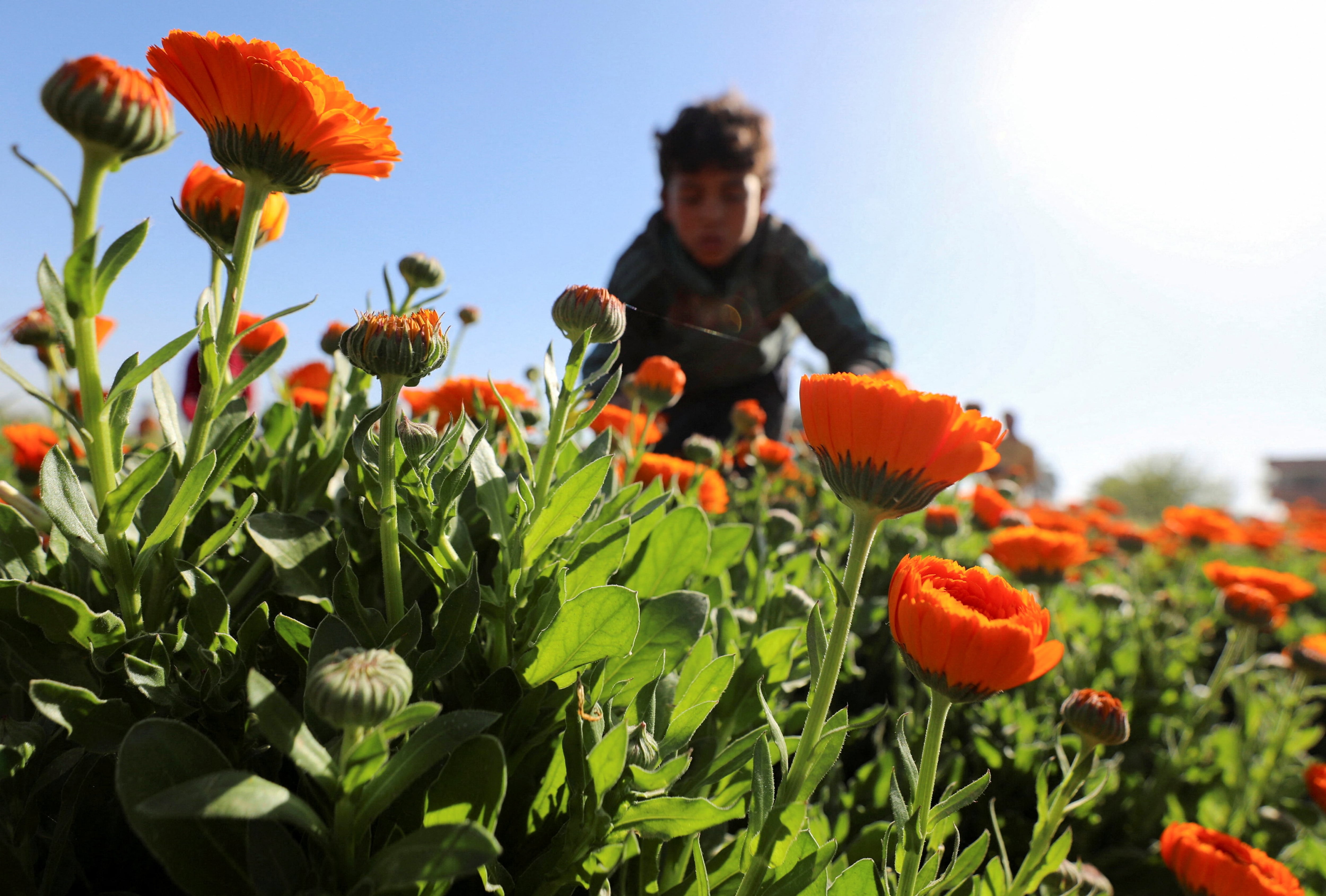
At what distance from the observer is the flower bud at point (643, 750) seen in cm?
60

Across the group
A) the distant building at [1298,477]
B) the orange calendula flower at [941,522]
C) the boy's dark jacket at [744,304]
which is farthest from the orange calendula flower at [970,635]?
the distant building at [1298,477]

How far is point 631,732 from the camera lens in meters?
0.61

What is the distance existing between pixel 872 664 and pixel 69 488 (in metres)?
1.56

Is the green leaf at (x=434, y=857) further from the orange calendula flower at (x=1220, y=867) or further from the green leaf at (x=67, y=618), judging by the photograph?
the orange calendula flower at (x=1220, y=867)

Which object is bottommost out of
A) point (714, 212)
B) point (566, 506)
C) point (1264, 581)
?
point (1264, 581)

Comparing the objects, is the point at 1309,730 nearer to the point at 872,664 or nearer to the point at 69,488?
the point at 872,664

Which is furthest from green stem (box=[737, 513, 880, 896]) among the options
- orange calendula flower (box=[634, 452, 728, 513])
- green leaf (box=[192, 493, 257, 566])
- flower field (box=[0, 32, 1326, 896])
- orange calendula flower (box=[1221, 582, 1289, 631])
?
orange calendula flower (box=[1221, 582, 1289, 631])

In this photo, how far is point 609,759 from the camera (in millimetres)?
571

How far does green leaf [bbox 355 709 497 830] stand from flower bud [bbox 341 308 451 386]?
29 centimetres

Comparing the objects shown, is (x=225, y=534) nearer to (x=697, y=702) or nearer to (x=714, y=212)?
(x=697, y=702)

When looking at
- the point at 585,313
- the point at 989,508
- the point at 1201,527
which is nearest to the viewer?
the point at 585,313

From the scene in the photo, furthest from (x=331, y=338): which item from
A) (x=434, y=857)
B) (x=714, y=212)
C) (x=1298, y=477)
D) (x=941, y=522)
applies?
(x=1298, y=477)

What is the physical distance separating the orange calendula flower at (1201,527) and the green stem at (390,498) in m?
3.46

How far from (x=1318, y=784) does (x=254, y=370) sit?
1906mm
